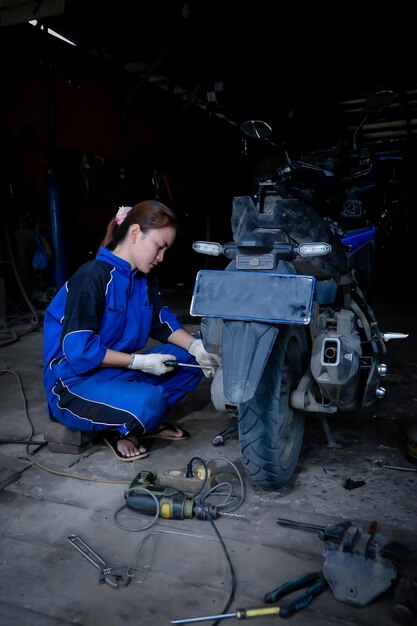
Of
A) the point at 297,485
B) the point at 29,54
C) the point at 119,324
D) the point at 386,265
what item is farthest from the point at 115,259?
the point at 386,265

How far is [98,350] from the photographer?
1970mm

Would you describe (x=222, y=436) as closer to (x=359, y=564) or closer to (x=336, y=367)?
(x=336, y=367)

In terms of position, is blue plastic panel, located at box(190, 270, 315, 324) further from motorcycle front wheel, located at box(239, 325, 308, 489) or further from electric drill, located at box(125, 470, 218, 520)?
electric drill, located at box(125, 470, 218, 520)

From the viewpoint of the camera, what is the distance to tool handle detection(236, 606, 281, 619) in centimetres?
121

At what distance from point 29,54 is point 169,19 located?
151 cm

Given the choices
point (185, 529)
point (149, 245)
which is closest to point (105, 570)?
point (185, 529)

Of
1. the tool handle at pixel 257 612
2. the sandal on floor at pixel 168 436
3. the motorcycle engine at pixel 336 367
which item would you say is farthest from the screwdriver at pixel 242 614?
the sandal on floor at pixel 168 436

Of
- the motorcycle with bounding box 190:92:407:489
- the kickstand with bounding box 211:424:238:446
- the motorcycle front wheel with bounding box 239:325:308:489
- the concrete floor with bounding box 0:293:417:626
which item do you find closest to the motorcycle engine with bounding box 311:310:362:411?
the motorcycle with bounding box 190:92:407:489

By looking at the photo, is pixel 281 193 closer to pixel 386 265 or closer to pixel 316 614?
pixel 316 614

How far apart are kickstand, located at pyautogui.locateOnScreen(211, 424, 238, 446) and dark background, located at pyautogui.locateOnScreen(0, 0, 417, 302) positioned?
2.93 meters

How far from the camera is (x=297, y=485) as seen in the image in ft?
6.14

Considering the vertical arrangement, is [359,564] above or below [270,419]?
below

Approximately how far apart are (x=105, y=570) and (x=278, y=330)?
830mm

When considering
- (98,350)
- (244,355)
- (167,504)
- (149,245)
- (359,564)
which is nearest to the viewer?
(359,564)
